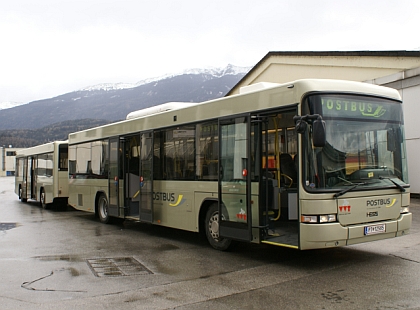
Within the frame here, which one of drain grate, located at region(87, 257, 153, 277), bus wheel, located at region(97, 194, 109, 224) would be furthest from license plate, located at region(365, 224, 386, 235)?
bus wheel, located at region(97, 194, 109, 224)

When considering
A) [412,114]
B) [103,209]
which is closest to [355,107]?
[103,209]

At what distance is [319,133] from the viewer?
6.91 meters

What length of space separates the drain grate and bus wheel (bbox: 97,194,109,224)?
18.5 ft

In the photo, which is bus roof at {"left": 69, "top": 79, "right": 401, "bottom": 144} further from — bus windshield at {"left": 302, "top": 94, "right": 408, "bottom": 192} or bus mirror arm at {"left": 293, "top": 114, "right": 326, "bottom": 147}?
bus mirror arm at {"left": 293, "top": 114, "right": 326, "bottom": 147}

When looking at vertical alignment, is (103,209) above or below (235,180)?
below

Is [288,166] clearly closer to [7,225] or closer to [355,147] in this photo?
[355,147]

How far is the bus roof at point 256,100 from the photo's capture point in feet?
24.5

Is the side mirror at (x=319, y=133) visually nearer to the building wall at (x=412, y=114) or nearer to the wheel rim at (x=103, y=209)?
the wheel rim at (x=103, y=209)

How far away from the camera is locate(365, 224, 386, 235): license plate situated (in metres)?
7.45

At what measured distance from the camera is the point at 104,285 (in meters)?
6.97

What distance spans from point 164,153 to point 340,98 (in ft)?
15.6

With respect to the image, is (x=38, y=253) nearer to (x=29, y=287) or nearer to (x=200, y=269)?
(x=29, y=287)

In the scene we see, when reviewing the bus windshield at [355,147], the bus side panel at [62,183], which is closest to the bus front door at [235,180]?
the bus windshield at [355,147]

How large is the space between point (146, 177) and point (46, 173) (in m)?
10.0
